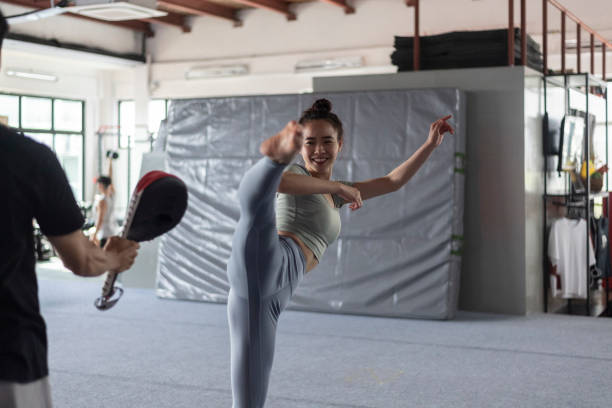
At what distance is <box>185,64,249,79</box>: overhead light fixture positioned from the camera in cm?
1303

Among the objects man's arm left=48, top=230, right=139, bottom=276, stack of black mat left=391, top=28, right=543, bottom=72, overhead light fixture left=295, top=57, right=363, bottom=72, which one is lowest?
man's arm left=48, top=230, right=139, bottom=276

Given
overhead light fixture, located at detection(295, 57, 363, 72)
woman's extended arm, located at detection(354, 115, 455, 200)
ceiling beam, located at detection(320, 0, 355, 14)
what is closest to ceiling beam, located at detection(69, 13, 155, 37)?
overhead light fixture, located at detection(295, 57, 363, 72)

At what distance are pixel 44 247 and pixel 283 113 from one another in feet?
20.7

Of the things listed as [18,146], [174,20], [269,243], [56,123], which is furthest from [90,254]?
[56,123]

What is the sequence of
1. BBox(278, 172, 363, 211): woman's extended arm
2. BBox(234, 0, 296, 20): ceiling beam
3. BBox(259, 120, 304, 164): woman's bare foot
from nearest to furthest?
BBox(259, 120, 304, 164): woman's bare foot → BBox(278, 172, 363, 211): woman's extended arm → BBox(234, 0, 296, 20): ceiling beam

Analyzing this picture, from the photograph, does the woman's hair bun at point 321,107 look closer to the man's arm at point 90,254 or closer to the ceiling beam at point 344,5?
the man's arm at point 90,254

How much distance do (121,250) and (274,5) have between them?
434 inches

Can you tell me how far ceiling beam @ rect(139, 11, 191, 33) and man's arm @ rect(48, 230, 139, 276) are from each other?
12.1m

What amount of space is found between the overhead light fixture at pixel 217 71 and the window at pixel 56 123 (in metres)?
2.66

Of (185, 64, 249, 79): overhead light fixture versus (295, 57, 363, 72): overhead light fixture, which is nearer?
(295, 57, 363, 72): overhead light fixture

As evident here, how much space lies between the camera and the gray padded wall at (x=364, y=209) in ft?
20.4

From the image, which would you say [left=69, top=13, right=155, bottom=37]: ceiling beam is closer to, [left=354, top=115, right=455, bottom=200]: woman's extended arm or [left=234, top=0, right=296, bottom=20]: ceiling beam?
[left=234, top=0, right=296, bottom=20]: ceiling beam

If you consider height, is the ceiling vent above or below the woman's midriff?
above

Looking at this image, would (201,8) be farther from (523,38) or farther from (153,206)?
(153,206)
